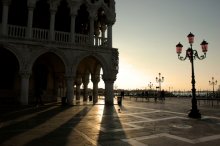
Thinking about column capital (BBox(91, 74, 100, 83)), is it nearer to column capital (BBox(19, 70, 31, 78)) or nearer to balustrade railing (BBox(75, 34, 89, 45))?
balustrade railing (BBox(75, 34, 89, 45))

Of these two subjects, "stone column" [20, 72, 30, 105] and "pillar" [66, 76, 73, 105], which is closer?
"stone column" [20, 72, 30, 105]

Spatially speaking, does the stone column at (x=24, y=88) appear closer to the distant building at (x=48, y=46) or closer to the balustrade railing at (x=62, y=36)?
the distant building at (x=48, y=46)

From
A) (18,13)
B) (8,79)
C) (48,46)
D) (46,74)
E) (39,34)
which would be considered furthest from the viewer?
(46,74)

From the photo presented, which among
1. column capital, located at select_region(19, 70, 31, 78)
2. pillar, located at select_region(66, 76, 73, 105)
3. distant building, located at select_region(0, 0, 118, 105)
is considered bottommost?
pillar, located at select_region(66, 76, 73, 105)

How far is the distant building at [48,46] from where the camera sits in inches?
800

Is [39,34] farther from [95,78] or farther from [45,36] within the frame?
[95,78]

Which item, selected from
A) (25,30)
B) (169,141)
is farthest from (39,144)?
(25,30)

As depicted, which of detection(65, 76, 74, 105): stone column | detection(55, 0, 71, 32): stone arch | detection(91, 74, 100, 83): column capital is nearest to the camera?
detection(65, 76, 74, 105): stone column

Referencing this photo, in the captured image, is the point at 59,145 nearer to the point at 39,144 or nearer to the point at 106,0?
the point at 39,144

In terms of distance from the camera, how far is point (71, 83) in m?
22.0

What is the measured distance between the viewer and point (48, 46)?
69.5 ft

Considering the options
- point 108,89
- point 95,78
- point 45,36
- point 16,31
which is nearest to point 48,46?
point 45,36

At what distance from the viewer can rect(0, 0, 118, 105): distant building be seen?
20.3m

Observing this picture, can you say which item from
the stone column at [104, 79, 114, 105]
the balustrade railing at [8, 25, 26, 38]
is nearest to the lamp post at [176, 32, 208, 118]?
the stone column at [104, 79, 114, 105]
